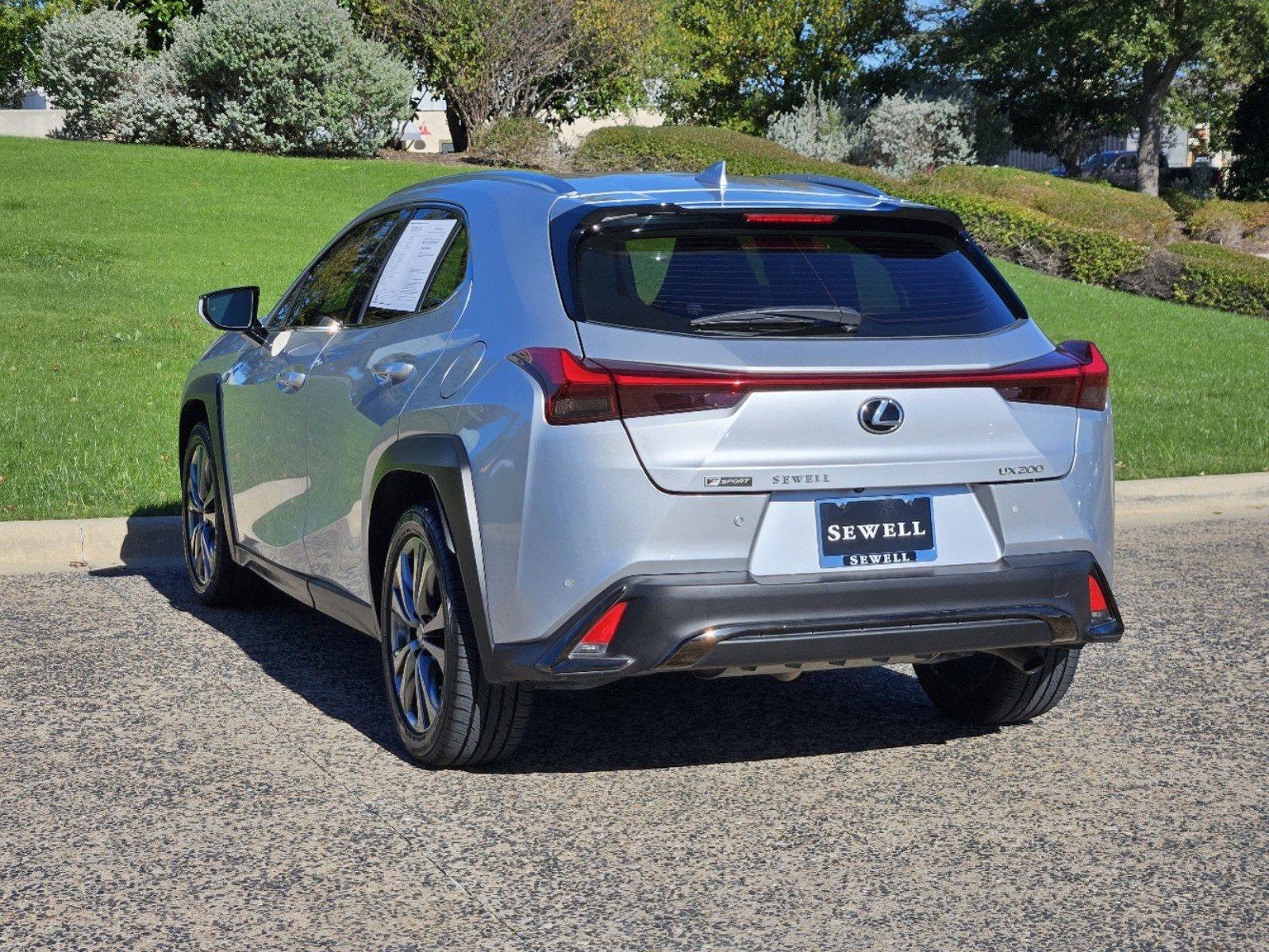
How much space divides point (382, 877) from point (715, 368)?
1.50 meters

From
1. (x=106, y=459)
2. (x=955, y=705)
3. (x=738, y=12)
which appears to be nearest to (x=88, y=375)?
(x=106, y=459)

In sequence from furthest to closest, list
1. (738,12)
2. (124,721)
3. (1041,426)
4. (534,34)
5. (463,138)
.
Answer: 1. (738,12)
2. (463,138)
3. (534,34)
4. (124,721)
5. (1041,426)

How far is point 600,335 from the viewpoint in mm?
4102

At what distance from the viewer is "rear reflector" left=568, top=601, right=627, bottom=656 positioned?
4.02 m

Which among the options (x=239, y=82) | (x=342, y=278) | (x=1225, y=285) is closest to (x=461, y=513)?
(x=342, y=278)

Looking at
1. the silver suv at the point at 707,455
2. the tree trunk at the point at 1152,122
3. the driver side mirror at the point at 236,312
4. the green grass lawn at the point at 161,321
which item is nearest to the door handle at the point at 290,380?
the driver side mirror at the point at 236,312

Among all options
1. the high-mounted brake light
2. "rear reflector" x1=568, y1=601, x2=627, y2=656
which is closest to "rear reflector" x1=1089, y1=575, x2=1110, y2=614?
the high-mounted brake light

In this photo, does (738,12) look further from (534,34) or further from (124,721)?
(124,721)

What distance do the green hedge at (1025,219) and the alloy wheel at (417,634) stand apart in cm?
1633

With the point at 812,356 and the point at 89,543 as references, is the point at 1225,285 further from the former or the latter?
the point at 812,356

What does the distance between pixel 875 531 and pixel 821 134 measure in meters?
30.8

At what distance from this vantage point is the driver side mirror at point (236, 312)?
20.2ft

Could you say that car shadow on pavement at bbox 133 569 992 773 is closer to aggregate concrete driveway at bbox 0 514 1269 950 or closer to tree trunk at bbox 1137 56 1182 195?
aggregate concrete driveway at bbox 0 514 1269 950

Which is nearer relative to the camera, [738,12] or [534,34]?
[534,34]
